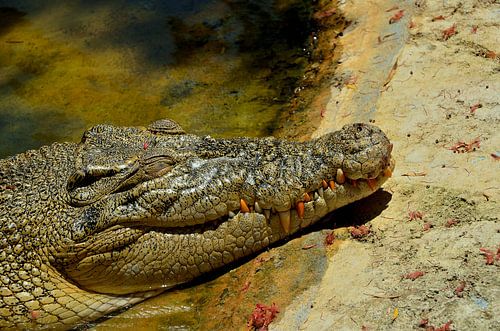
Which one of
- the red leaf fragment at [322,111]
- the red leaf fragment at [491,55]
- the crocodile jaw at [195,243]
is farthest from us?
the red leaf fragment at [322,111]

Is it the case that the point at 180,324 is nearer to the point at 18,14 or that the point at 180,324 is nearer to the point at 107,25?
the point at 107,25

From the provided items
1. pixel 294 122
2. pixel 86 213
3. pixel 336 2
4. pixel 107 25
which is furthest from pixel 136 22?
pixel 86 213

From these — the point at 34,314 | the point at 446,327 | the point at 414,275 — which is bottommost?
the point at 34,314

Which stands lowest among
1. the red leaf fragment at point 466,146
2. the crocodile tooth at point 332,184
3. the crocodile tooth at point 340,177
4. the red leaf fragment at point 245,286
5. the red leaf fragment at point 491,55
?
the red leaf fragment at point 245,286

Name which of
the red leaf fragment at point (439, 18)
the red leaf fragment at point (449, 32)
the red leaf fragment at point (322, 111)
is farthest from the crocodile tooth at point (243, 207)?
the red leaf fragment at point (439, 18)

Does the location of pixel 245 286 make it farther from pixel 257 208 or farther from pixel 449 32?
pixel 449 32

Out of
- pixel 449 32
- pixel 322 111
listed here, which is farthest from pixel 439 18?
pixel 322 111

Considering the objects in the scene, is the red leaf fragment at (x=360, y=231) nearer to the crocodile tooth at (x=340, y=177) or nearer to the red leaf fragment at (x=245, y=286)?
the crocodile tooth at (x=340, y=177)
